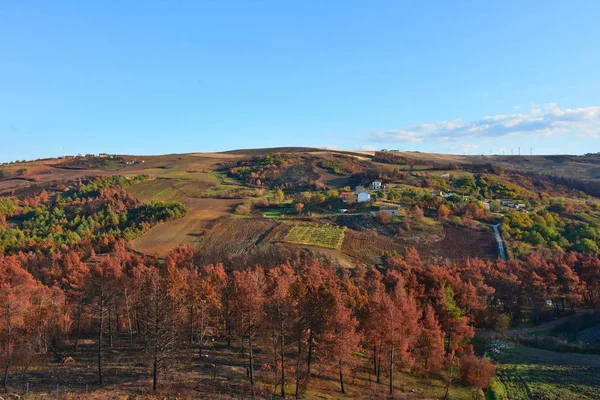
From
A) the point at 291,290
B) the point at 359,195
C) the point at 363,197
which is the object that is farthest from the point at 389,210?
the point at 291,290

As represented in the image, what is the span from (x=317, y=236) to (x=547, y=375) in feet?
180

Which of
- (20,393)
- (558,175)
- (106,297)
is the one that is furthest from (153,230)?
(558,175)

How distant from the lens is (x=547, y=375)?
120 feet

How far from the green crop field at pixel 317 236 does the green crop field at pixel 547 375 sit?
43.3 m

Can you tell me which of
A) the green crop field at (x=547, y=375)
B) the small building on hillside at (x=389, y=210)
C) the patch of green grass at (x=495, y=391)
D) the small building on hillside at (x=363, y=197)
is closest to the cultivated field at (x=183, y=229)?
the small building on hillside at (x=363, y=197)

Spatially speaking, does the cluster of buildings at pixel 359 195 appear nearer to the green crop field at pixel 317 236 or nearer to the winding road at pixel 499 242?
the green crop field at pixel 317 236

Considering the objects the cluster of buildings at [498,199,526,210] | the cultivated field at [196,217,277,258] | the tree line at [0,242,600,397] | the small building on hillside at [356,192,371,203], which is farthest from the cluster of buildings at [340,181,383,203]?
the tree line at [0,242,600,397]

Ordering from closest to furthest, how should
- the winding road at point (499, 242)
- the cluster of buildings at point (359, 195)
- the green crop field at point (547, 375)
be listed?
the green crop field at point (547, 375), the winding road at point (499, 242), the cluster of buildings at point (359, 195)

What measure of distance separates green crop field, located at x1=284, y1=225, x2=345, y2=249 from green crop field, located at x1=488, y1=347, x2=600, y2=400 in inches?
1703

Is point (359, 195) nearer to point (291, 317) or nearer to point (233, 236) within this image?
point (233, 236)

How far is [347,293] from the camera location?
40906mm

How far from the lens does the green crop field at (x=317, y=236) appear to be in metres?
82.2

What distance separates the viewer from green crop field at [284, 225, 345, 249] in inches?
3235

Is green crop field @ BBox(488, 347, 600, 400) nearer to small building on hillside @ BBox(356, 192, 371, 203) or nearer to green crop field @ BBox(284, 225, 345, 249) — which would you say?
green crop field @ BBox(284, 225, 345, 249)
